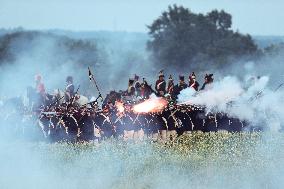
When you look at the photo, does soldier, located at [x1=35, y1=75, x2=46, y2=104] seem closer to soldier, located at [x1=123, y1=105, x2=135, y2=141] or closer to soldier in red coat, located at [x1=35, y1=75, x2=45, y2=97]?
→ soldier in red coat, located at [x1=35, y1=75, x2=45, y2=97]

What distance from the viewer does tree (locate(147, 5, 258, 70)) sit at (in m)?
62.9

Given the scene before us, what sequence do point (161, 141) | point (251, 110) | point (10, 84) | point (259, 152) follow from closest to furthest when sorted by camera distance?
point (259, 152) < point (161, 141) < point (251, 110) < point (10, 84)

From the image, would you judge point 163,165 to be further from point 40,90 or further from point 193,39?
point 193,39

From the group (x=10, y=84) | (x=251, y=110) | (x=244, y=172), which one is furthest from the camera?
(x=10, y=84)

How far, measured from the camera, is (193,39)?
216 ft

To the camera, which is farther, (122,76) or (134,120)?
(122,76)

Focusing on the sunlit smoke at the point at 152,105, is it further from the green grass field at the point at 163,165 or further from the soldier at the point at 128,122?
the green grass field at the point at 163,165

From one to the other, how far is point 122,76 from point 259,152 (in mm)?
47599

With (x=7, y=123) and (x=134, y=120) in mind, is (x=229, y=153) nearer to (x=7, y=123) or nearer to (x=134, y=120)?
(x=134, y=120)

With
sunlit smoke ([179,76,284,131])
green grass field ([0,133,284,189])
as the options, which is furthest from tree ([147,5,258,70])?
green grass field ([0,133,284,189])

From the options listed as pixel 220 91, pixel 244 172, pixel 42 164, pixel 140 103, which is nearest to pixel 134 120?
pixel 140 103

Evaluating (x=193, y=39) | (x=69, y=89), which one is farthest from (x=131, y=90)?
(x=193, y=39)

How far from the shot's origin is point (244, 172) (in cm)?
1432

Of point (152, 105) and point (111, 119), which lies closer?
point (152, 105)
